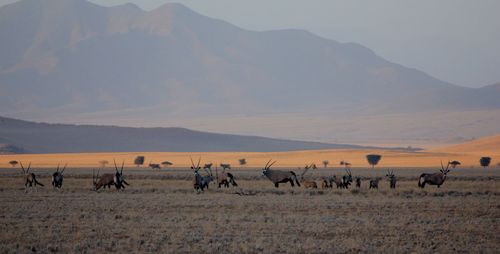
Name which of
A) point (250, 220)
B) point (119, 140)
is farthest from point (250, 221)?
point (119, 140)

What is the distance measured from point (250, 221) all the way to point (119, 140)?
95.4m

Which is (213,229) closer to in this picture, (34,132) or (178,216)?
(178,216)

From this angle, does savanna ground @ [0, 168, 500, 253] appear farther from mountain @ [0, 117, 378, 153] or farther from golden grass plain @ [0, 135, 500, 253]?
mountain @ [0, 117, 378, 153]

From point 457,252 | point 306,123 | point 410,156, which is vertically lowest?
point 457,252

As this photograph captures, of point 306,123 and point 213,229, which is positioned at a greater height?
point 306,123

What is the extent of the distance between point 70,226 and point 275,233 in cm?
447

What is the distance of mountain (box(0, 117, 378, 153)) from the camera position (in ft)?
347

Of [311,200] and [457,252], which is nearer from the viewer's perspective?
[457,252]

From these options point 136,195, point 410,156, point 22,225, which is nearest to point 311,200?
point 136,195

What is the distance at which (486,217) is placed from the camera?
19812 mm

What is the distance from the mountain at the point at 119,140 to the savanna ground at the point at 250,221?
7828 centimetres

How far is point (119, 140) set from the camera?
369 ft

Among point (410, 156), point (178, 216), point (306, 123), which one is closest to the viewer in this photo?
point (178, 216)

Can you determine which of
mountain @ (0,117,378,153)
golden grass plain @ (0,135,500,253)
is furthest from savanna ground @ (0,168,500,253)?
mountain @ (0,117,378,153)
